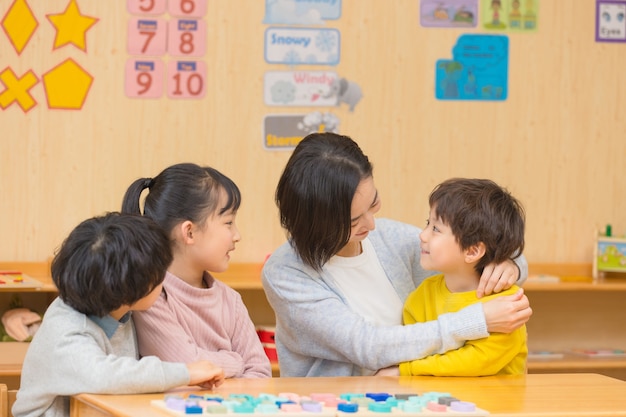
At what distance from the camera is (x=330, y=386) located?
199 centimetres

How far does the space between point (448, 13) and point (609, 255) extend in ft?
4.20

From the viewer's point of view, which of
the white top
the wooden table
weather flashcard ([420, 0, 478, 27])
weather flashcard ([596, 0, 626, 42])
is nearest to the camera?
the wooden table

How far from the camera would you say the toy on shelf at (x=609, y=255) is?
436 cm

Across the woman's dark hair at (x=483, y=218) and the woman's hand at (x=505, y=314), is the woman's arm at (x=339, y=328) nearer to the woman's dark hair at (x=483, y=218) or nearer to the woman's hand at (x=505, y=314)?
the woman's hand at (x=505, y=314)

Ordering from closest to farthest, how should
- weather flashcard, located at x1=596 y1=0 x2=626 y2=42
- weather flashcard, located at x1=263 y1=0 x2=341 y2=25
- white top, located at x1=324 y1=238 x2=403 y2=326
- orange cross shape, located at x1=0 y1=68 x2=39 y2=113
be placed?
white top, located at x1=324 y1=238 x2=403 y2=326 < orange cross shape, located at x1=0 y1=68 x2=39 y2=113 < weather flashcard, located at x1=263 y1=0 x2=341 y2=25 < weather flashcard, located at x1=596 y1=0 x2=626 y2=42

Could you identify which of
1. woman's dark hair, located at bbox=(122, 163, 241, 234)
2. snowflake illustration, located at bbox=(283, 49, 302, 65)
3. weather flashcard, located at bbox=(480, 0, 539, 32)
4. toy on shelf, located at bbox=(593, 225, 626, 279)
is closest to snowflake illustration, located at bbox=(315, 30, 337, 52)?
snowflake illustration, located at bbox=(283, 49, 302, 65)

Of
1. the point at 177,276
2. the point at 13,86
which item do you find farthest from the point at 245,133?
the point at 177,276

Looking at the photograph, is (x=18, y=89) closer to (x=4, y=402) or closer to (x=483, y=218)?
(x=4, y=402)

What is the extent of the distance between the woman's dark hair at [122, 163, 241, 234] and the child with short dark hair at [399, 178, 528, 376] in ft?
1.58

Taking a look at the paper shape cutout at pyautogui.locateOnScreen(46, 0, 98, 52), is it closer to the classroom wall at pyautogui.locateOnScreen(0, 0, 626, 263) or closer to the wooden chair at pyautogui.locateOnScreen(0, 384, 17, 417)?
the classroom wall at pyautogui.locateOnScreen(0, 0, 626, 263)

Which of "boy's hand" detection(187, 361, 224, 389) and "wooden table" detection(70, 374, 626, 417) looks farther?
"boy's hand" detection(187, 361, 224, 389)

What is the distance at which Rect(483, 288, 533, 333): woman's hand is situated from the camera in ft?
6.90

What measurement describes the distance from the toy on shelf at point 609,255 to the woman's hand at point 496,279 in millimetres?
2301

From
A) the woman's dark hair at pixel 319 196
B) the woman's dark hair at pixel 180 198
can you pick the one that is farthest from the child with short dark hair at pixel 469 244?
the woman's dark hair at pixel 180 198
